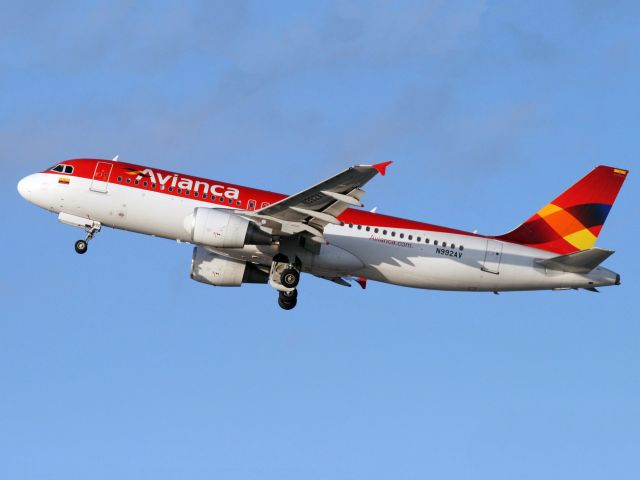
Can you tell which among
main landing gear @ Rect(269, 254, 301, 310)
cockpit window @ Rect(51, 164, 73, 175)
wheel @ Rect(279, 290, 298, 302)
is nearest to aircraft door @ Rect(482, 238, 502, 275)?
main landing gear @ Rect(269, 254, 301, 310)

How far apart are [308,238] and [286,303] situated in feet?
13.1

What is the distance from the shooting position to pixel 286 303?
176 feet

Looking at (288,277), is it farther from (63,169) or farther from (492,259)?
(63,169)

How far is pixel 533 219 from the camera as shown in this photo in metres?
54.9

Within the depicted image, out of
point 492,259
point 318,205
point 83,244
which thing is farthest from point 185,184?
point 492,259

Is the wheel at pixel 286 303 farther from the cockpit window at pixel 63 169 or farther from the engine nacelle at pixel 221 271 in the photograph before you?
the cockpit window at pixel 63 169

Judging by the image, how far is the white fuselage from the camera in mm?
51531

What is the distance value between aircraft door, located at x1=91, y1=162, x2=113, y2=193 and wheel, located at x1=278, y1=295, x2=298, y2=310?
9.22m

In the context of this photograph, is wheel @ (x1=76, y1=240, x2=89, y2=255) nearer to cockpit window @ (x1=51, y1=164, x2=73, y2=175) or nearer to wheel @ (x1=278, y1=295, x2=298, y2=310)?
cockpit window @ (x1=51, y1=164, x2=73, y2=175)

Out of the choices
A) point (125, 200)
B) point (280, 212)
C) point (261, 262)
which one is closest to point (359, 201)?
point (280, 212)

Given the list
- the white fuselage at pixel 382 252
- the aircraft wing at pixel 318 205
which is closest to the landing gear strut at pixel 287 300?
the white fuselage at pixel 382 252

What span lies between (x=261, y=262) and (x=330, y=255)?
3.58m

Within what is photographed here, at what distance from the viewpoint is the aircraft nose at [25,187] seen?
54250mm

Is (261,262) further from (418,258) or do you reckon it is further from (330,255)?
(418,258)
